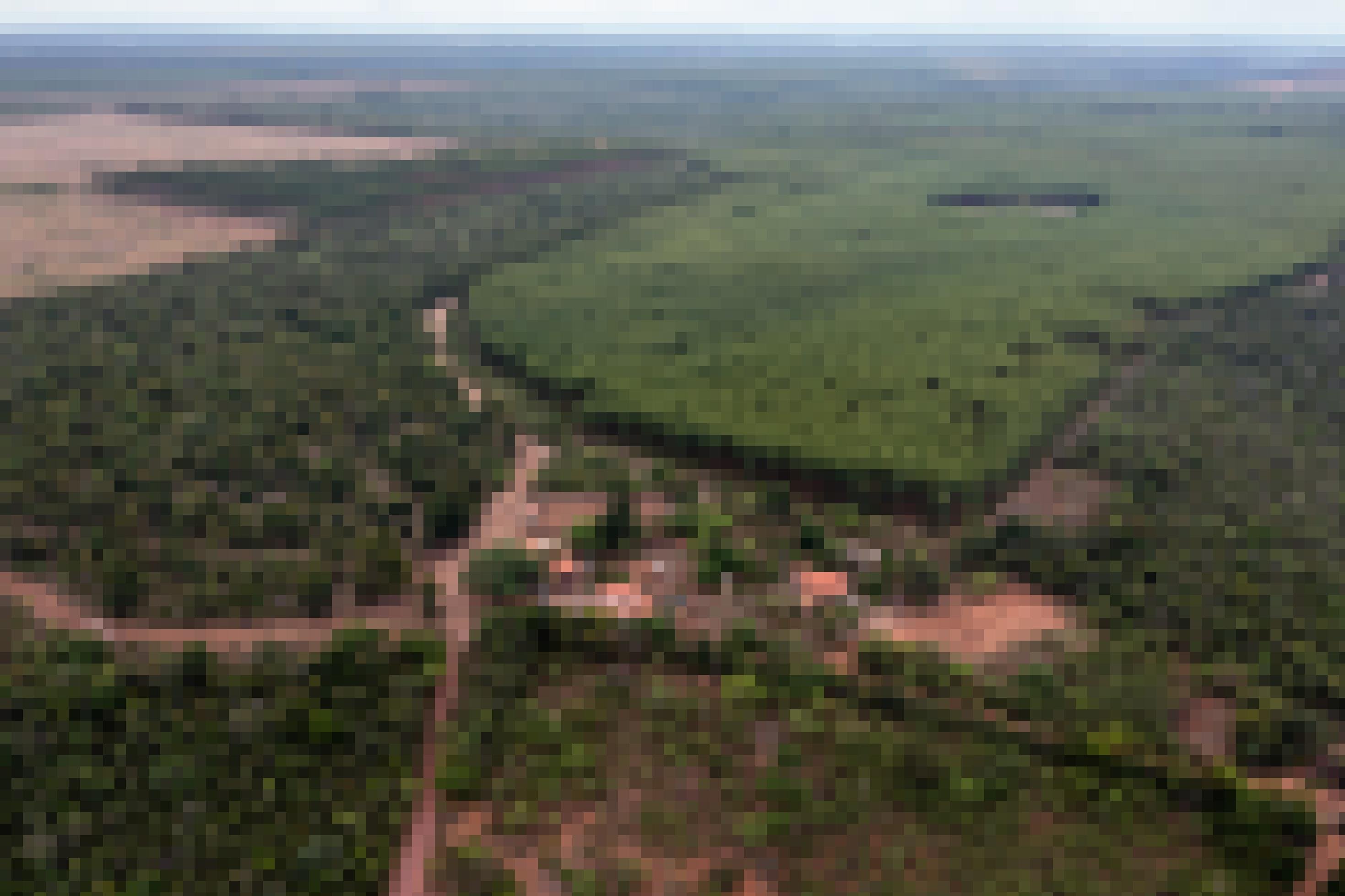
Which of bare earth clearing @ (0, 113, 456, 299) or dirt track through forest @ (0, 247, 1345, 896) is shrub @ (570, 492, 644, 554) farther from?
bare earth clearing @ (0, 113, 456, 299)

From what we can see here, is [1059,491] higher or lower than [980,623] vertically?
higher

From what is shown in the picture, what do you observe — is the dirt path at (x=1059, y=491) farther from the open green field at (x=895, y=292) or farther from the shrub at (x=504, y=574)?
the shrub at (x=504, y=574)

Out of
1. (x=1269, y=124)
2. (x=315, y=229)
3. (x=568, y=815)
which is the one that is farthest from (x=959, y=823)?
(x=1269, y=124)

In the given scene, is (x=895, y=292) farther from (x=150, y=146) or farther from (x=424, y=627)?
(x=150, y=146)

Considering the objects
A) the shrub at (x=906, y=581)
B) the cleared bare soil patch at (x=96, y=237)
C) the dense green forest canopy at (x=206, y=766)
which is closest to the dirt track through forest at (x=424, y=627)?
the dense green forest canopy at (x=206, y=766)

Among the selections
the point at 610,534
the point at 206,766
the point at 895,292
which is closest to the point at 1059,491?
the point at 610,534

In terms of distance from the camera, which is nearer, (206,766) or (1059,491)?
(206,766)

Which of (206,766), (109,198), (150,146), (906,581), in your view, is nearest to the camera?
(206,766)

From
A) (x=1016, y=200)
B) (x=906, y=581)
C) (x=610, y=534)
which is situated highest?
(x=1016, y=200)
